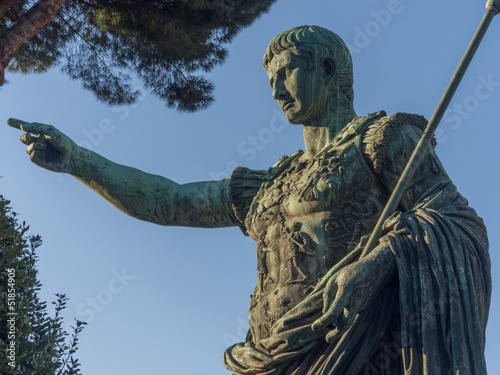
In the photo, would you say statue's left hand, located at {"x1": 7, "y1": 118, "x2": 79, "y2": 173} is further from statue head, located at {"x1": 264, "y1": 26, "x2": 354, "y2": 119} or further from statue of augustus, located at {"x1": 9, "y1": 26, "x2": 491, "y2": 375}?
statue head, located at {"x1": 264, "y1": 26, "x2": 354, "y2": 119}

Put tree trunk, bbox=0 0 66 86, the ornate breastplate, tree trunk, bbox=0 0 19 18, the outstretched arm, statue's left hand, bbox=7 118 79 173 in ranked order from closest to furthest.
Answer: the ornate breastplate
statue's left hand, bbox=7 118 79 173
the outstretched arm
tree trunk, bbox=0 0 66 86
tree trunk, bbox=0 0 19 18

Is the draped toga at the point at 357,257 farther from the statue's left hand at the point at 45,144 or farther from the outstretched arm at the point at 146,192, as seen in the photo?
the statue's left hand at the point at 45,144

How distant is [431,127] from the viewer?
205 inches

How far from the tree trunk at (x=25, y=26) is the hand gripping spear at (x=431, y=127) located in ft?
16.1

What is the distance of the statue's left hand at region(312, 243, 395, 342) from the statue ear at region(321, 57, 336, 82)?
1.39 metres

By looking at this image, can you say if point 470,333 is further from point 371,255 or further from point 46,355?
point 46,355

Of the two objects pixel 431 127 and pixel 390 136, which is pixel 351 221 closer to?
pixel 390 136

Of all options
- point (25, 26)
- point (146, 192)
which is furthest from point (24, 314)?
point (25, 26)

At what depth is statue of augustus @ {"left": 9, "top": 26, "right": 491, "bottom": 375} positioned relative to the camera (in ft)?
16.5

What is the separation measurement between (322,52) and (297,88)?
0.28 m

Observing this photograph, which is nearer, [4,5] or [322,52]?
[322,52]

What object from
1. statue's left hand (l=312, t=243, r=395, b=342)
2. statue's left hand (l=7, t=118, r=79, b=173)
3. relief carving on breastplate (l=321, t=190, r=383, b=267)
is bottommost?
statue's left hand (l=312, t=243, r=395, b=342)

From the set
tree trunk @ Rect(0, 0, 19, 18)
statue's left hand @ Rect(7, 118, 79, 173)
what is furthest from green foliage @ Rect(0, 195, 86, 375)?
tree trunk @ Rect(0, 0, 19, 18)

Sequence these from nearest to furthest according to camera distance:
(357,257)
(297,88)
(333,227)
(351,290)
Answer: (351,290), (357,257), (333,227), (297,88)
